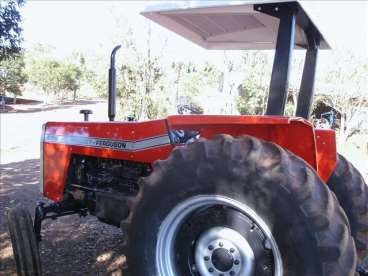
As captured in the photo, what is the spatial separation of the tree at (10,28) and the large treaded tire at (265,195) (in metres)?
4.43

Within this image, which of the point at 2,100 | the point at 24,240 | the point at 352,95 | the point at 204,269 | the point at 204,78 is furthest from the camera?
the point at 2,100

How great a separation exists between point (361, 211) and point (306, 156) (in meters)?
0.94

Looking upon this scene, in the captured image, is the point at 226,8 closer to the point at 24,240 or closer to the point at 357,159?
the point at 24,240

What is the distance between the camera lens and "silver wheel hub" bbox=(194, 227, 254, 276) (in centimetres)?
250

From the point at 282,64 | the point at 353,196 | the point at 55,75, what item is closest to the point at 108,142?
the point at 282,64

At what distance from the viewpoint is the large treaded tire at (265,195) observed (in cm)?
219

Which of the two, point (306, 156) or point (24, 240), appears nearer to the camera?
point (306, 156)

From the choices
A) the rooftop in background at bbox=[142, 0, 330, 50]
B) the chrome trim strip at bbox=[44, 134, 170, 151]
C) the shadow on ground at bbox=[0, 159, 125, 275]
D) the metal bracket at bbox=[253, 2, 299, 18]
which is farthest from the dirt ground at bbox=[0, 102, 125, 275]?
the metal bracket at bbox=[253, 2, 299, 18]

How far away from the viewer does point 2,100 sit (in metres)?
36.2

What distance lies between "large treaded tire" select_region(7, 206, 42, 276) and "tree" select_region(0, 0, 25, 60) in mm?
3532

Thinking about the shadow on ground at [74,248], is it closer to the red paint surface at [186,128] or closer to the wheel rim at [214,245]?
the wheel rim at [214,245]

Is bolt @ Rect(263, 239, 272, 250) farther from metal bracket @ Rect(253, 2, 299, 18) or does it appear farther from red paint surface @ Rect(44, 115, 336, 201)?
metal bracket @ Rect(253, 2, 299, 18)

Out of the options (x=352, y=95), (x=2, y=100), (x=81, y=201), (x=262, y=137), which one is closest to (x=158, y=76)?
(x=352, y=95)

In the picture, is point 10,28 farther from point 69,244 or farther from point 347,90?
point 347,90
